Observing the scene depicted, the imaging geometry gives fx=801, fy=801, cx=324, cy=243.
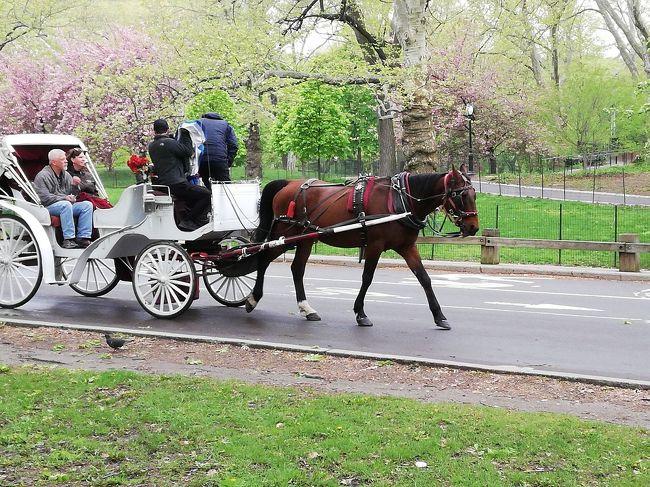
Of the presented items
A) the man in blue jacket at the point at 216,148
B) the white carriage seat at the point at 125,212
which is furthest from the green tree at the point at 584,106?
the white carriage seat at the point at 125,212

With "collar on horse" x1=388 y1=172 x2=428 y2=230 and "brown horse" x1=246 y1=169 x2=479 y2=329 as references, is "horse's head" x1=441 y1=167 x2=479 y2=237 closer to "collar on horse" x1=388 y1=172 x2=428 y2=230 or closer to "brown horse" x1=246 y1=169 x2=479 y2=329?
"brown horse" x1=246 y1=169 x2=479 y2=329

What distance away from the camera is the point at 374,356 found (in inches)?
345

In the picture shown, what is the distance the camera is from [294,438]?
590cm

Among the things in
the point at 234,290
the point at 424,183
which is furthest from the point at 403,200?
the point at 234,290

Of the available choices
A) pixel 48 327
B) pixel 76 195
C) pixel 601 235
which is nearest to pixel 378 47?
pixel 601 235

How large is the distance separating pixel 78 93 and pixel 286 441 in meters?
33.4

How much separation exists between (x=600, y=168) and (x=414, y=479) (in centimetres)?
4117

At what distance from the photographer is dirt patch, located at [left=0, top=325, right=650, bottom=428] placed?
7.25 metres

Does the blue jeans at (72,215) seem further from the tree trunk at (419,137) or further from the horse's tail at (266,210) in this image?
the tree trunk at (419,137)

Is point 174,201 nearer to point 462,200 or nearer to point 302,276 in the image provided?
point 302,276

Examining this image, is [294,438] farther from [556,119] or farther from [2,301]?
[556,119]

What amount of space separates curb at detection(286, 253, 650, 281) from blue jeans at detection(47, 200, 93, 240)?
9152 millimetres

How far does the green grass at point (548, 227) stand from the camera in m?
21.0

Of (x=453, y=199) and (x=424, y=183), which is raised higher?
(x=424, y=183)
